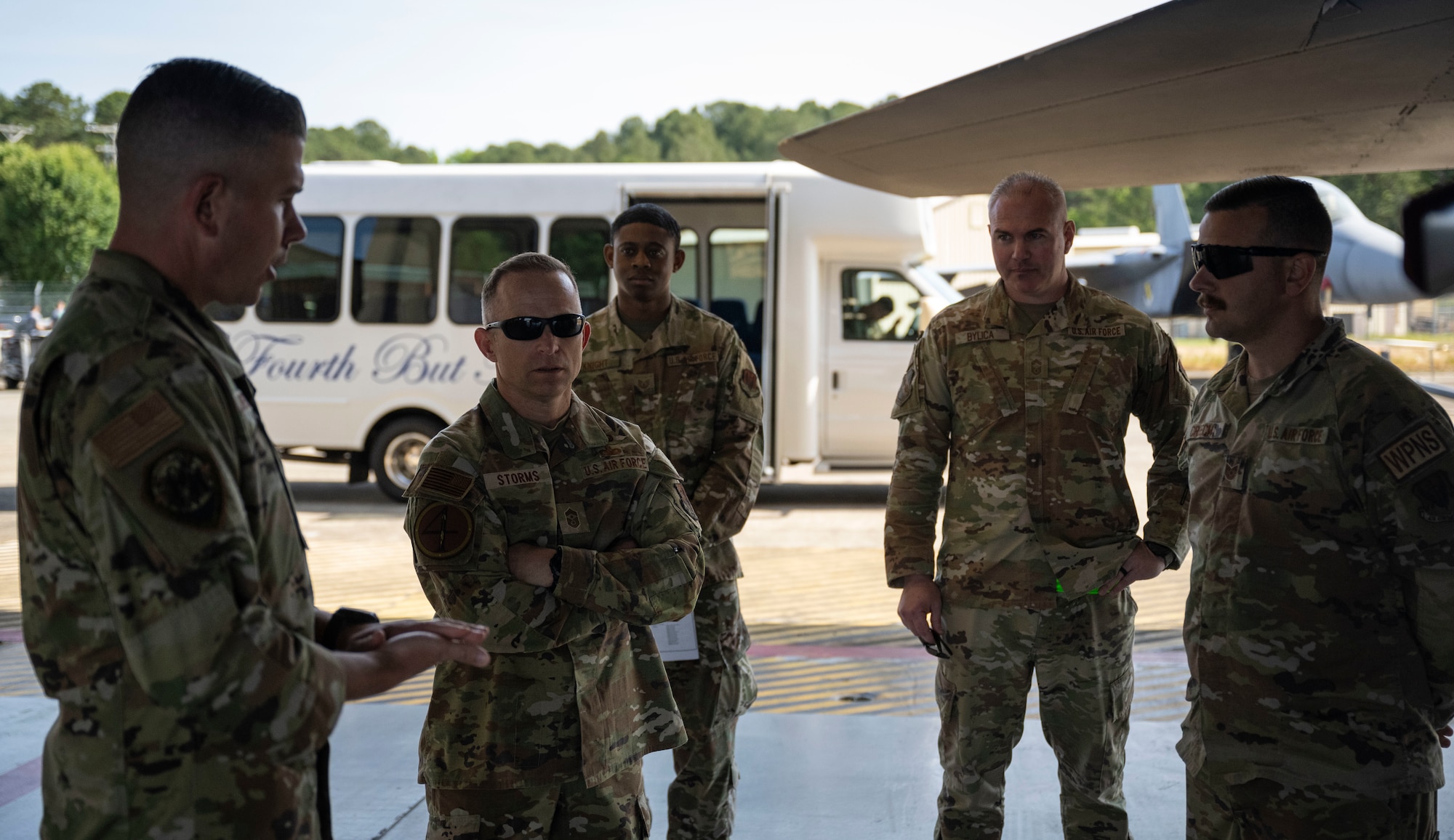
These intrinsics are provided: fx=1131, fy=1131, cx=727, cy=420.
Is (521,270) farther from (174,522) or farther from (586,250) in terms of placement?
(586,250)

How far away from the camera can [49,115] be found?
92.4 m

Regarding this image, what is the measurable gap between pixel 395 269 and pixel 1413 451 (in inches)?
373

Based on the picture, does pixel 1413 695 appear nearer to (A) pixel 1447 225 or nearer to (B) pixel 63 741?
(A) pixel 1447 225

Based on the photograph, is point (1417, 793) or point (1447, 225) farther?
point (1417, 793)

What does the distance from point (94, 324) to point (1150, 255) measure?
27457mm

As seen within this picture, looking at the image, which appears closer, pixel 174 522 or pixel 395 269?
pixel 174 522

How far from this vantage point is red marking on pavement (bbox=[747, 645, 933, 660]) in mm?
5977

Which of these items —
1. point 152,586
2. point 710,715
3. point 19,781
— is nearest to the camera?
point 152,586

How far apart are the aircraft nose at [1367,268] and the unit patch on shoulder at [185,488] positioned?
87.9 feet

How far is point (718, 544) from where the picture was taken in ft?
11.0

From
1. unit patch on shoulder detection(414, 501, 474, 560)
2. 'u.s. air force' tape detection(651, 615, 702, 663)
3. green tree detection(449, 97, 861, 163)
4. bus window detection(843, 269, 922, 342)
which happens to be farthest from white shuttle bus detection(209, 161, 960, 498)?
green tree detection(449, 97, 861, 163)

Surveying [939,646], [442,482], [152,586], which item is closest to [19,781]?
[442,482]

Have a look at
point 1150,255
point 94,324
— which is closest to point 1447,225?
point 94,324

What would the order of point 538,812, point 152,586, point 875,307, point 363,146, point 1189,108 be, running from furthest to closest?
point 363,146 < point 875,307 < point 1189,108 < point 538,812 < point 152,586
